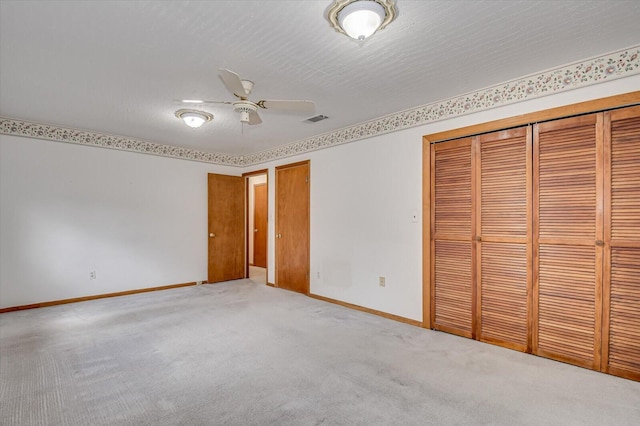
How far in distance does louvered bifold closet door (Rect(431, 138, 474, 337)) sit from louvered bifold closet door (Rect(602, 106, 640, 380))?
103cm

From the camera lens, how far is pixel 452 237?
328 centimetres

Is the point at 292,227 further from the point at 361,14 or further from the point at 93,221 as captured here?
the point at 361,14

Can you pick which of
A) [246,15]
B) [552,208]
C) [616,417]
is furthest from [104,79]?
[616,417]

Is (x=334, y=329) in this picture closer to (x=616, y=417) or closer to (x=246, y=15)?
(x=616, y=417)

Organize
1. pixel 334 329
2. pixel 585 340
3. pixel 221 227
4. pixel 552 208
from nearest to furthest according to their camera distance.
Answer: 1. pixel 585 340
2. pixel 552 208
3. pixel 334 329
4. pixel 221 227

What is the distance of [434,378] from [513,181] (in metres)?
1.90

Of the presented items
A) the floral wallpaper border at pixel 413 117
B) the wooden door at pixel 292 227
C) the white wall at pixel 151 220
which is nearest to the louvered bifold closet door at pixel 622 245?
the floral wallpaper border at pixel 413 117

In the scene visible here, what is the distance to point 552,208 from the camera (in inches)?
106

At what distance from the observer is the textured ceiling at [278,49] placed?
1.90m

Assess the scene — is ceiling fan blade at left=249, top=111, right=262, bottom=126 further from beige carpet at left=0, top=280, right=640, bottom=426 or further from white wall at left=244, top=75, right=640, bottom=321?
beige carpet at left=0, top=280, right=640, bottom=426

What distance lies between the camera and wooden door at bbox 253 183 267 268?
759cm

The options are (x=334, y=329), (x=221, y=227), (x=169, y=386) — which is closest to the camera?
(x=169, y=386)

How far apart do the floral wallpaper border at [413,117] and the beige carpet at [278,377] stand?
92.2 inches

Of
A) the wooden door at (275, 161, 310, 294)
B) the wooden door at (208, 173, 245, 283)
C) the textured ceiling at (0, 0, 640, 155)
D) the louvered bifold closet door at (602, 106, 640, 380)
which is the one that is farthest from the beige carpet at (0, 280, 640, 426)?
the textured ceiling at (0, 0, 640, 155)
